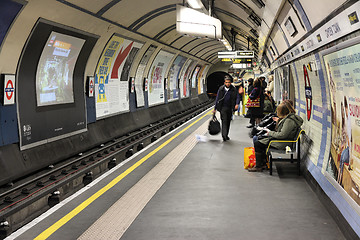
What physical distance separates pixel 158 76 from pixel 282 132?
1338 cm

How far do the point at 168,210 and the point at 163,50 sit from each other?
1347cm

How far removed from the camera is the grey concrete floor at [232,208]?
14.0ft

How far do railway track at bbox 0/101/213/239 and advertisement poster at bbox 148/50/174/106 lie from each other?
6.33 m

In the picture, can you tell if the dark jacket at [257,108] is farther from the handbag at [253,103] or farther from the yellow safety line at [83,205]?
the yellow safety line at [83,205]

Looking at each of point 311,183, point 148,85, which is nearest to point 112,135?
point 148,85

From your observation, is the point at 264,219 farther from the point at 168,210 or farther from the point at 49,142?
the point at 49,142

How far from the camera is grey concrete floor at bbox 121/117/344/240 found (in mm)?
4266

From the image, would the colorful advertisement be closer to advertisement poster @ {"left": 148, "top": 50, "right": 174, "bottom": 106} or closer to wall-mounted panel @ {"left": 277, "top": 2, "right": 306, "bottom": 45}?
wall-mounted panel @ {"left": 277, "top": 2, "right": 306, "bottom": 45}

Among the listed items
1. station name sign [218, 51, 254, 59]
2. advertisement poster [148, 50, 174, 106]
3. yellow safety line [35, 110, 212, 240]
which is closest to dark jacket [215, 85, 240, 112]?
yellow safety line [35, 110, 212, 240]

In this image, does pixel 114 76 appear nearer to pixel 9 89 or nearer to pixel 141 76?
pixel 141 76

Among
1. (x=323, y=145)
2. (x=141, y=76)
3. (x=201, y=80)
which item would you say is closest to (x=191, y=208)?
(x=323, y=145)

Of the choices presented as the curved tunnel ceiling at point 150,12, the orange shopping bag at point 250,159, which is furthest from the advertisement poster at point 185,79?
the orange shopping bag at point 250,159

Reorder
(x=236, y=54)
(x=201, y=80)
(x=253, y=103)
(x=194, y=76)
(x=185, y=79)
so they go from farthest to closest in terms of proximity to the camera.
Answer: (x=201, y=80) → (x=194, y=76) → (x=185, y=79) → (x=236, y=54) → (x=253, y=103)

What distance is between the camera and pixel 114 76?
13375 millimetres
